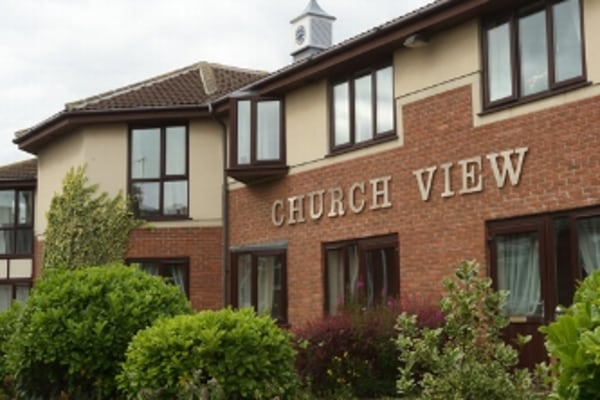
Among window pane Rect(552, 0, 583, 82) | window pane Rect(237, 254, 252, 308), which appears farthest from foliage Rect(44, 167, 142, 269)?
window pane Rect(552, 0, 583, 82)

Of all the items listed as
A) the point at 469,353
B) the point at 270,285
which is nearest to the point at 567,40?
the point at 469,353

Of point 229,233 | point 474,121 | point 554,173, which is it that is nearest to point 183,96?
point 229,233

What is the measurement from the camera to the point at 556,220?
40.7 ft

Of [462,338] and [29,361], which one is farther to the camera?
[29,361]

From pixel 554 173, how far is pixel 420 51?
3708mm

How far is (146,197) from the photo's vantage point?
2103 centimetres

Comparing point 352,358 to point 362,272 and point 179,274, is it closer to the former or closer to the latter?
point 362,272

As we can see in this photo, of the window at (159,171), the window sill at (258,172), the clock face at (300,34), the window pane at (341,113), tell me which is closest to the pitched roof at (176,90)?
the window at (159,171)

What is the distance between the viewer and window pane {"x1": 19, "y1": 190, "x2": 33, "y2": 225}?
91.8 ft

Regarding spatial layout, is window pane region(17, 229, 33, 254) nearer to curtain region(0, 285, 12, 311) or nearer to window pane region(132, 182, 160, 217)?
curtain region(0, 285, 12, 311)

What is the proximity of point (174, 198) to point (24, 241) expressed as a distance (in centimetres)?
907

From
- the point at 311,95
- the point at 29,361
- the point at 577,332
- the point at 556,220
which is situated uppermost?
the point at 311,95

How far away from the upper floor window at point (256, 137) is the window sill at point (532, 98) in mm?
5828

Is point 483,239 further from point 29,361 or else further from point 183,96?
point 183,96
